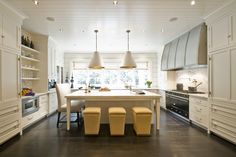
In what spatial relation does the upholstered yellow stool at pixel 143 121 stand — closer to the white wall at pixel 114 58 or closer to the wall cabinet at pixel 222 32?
the wall cabinet at pixel 222 32

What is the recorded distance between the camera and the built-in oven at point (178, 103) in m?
4.66

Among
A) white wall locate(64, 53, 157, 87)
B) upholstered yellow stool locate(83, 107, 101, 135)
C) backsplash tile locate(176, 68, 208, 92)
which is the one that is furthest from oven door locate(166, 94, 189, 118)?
upholstered yellow stool locate(83, 107, 101, 135)

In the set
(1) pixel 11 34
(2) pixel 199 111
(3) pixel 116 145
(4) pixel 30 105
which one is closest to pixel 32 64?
(4) pixel 30 105

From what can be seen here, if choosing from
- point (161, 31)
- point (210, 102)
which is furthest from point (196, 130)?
point (161, 31)

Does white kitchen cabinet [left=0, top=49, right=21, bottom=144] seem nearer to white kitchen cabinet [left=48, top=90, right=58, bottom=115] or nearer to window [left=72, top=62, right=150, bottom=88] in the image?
white kitchen cabinet [left=48, top=90, right=58, bottom=115]

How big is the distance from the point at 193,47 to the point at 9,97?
443cm

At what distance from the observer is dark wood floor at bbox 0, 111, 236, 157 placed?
2754mm

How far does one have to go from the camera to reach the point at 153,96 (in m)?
3.84

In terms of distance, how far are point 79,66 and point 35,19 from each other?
4357 millimetres

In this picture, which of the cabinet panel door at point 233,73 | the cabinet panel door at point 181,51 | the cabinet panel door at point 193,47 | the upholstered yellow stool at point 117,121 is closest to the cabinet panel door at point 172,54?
the cabinet panel door at point 181,51

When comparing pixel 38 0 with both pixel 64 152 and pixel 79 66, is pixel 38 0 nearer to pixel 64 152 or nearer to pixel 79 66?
pixel 64 152

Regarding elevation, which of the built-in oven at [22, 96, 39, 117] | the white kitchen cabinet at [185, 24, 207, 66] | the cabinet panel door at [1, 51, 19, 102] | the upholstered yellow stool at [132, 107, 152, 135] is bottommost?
the upholstered yellow stool at [132, 107, 152, 135]

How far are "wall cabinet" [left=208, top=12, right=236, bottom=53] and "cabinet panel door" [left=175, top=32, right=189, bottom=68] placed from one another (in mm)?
1288

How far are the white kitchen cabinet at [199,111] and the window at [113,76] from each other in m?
3.99
